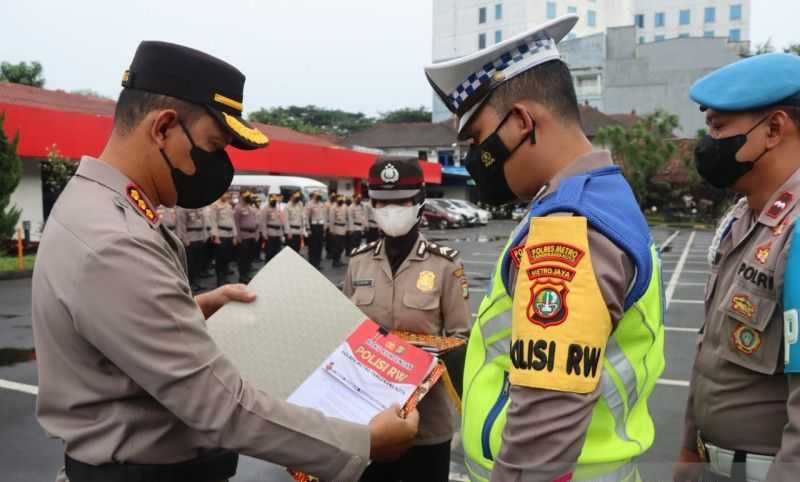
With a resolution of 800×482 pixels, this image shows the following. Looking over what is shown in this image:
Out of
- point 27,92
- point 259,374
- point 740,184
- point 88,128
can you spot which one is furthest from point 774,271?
point 27,92

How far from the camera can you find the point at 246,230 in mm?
13812

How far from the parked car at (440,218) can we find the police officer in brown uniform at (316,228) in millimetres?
11951

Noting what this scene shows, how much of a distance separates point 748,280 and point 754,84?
605 mm

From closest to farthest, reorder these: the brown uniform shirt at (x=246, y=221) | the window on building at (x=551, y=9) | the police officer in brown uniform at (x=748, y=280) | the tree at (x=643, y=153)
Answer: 1. the police officer in brown uniform at (x=748, y=280)
2. the brown uniform shirt at (x=246, y=221)
3. the tree at (x=643, y=153)
4. the window on building at (x=551, y=9)

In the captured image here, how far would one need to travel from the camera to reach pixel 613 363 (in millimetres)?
1334

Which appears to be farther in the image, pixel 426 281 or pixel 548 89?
pixel 426 281

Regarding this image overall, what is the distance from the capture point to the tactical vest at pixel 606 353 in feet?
4.29

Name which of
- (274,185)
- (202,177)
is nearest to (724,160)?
(202,177)

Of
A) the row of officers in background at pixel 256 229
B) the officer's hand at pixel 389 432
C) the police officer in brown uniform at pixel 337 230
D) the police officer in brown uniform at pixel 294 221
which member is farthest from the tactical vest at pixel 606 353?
the police officer in brown uniform at pixel 294 221

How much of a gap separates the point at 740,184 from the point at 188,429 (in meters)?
Answer: 1.83

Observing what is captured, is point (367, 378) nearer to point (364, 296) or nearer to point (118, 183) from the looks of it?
point (118, 183)

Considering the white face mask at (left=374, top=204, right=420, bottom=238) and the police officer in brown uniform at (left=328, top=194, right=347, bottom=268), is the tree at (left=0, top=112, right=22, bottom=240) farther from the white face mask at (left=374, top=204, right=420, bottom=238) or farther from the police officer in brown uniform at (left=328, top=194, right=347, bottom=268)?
the white face mask at (left=374, top=204, right=420, bottom=238)

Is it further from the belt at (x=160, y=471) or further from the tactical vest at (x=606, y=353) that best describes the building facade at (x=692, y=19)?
the belt at (x=160, y=471)

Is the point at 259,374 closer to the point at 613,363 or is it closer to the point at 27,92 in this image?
the point at 613,363
